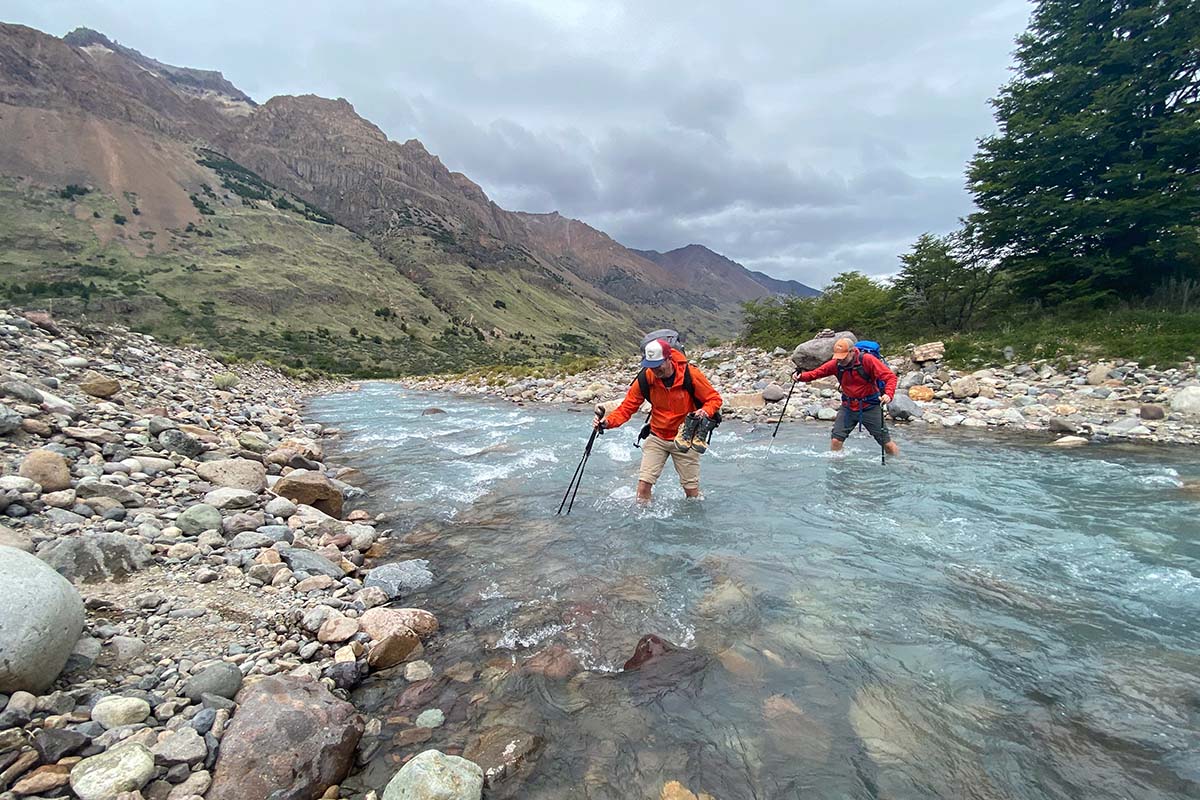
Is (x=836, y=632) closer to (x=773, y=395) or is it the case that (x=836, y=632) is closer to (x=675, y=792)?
(x=675, y=792)

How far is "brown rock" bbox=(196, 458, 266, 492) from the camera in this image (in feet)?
24.3

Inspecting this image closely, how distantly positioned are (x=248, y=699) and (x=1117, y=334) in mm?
23539

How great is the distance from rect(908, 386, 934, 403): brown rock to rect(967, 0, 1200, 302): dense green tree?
8.44 m

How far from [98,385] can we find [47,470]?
5603 mm

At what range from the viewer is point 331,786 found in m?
3.08

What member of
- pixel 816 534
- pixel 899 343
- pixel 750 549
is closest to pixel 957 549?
pixel 816 534

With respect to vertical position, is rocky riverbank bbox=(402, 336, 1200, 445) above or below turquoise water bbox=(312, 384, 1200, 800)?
above

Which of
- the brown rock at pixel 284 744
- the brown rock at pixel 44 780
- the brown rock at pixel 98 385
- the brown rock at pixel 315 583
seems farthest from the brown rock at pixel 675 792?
the brown rock at pixel 98 385

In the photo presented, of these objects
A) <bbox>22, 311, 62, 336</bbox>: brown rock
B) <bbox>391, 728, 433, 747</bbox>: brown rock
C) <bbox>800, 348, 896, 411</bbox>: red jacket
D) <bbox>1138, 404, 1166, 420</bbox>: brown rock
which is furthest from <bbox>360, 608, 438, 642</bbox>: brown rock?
<bbox>1138, 404, 1166, 420</bbox>: brown rock

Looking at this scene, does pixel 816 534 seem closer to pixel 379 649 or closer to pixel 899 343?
pixel 379 649

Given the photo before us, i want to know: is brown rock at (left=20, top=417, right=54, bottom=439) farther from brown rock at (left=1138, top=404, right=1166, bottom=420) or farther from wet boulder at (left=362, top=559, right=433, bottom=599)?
brown rock at (left=1138, top=404, right=1166, bottom=420)

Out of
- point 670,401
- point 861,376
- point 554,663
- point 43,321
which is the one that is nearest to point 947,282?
point 861,376

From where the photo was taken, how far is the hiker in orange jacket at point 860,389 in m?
10.5

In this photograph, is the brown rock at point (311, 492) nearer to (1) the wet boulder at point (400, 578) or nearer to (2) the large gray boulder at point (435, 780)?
(1) the wet boulder at point (400, 578)
